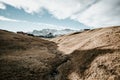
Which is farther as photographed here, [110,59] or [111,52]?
[111,52]

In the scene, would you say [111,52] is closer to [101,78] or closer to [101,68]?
[101,68]

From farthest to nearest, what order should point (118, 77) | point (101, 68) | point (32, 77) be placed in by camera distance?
point (32, 77), point (101, 68), point (118, 77)

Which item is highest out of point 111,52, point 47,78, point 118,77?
point 111,52

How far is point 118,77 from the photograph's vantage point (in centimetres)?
2556

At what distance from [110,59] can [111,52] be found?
2891mm

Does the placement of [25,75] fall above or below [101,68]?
below

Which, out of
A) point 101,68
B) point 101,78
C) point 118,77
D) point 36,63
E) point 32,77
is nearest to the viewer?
point 118,77

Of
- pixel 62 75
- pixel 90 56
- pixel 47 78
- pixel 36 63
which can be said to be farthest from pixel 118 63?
pixel 36 63

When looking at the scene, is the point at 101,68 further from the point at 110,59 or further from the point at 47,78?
the point at 47,78

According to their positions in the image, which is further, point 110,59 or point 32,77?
point 32,77

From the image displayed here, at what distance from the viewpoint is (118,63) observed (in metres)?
29.1

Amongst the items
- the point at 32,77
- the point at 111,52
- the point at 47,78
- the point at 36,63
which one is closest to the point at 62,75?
the point at 47,78

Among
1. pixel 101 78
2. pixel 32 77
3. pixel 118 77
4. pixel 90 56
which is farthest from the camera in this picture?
pixel 90 56

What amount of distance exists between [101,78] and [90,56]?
9216mm
